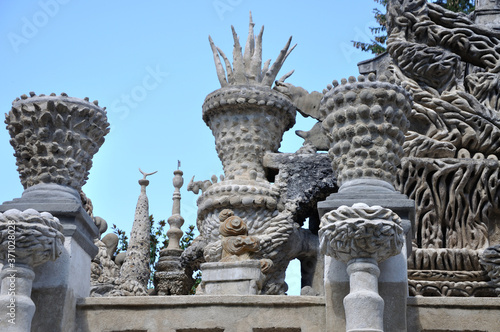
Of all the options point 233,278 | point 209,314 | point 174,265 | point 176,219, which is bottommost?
point 209,314

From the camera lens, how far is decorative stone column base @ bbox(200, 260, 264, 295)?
933cm

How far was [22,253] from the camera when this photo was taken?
318 inches

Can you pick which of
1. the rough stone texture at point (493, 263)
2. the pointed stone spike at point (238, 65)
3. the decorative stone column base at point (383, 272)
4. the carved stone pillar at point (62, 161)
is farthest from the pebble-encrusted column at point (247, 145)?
the decorative stone column base at point (383, 272)

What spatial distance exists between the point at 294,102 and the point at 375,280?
18.5 feet

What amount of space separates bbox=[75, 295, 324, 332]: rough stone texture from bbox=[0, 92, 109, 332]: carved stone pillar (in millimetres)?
400

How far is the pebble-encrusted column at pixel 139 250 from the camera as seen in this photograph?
16.5 metres

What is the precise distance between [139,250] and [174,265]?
69 centimetres

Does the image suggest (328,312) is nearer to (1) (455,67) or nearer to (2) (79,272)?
(2) (79,272)

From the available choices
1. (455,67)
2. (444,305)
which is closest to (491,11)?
(455,67)

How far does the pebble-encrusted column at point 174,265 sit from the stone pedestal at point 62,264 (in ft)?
16.9

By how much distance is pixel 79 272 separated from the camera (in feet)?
29.0

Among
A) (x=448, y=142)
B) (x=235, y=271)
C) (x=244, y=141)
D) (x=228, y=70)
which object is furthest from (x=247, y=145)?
(x=235, y=271)

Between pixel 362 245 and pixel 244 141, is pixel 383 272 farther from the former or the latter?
pixel 244 141

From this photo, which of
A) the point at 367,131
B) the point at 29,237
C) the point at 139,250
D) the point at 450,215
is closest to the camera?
the point at 29,237
